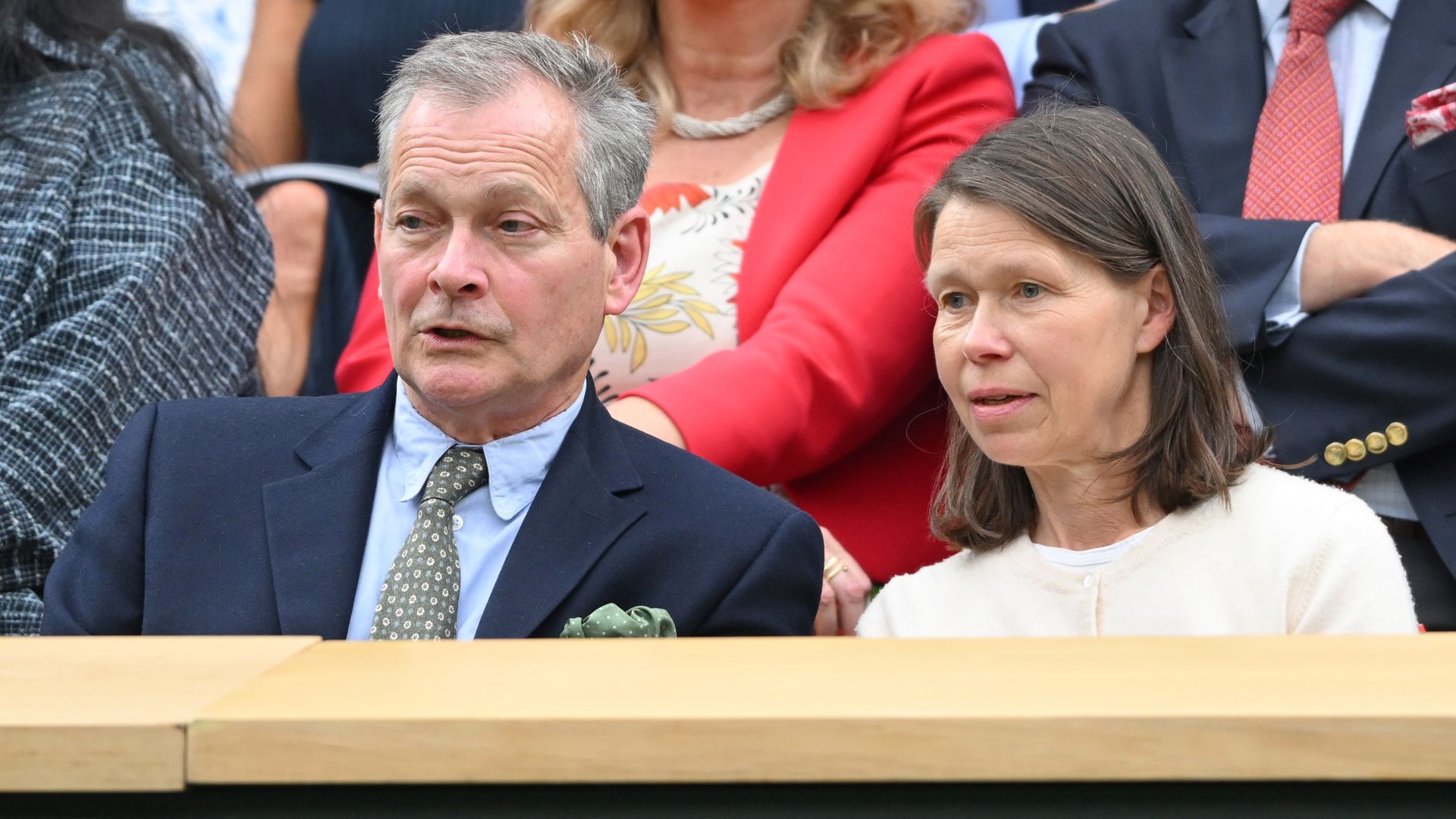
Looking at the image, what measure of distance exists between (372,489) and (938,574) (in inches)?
26.0

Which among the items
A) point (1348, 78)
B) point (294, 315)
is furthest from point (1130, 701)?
point (294, 315)

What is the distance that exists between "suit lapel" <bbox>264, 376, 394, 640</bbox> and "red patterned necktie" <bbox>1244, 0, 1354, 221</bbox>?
3.92ft

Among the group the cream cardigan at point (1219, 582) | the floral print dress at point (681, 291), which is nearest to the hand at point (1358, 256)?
the cream cardigan at point (1219, 582)

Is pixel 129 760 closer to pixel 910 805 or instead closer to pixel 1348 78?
pixel 910 805

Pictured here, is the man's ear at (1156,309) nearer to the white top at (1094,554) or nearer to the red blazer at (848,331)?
the white top at (1094,554)

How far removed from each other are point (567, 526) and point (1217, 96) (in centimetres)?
117

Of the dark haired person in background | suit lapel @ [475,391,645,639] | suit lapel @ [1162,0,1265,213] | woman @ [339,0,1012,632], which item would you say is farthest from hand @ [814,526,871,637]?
the dark haired person in background

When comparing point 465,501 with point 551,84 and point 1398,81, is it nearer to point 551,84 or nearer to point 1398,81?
point 551,84

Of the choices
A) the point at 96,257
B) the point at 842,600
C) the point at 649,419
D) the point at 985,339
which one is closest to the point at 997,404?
the point at 985,339

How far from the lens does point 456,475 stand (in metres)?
1.66

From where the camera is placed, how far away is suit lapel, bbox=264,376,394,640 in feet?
5.14

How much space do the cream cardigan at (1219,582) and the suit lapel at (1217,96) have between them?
58 centimetres

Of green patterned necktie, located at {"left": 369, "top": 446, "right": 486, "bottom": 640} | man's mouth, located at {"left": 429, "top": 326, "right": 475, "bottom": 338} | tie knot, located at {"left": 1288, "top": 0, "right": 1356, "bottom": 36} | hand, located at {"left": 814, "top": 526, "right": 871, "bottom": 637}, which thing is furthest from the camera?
tie knot, located at {"left": 1288, "top": 0, "right": 1356, "bottom": 36}

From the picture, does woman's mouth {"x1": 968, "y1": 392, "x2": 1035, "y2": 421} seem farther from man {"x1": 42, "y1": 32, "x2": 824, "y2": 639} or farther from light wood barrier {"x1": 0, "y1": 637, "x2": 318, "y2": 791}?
light wood barrier {"x1": 0, "y1": 637, "x2": 318, "y2": 791}
